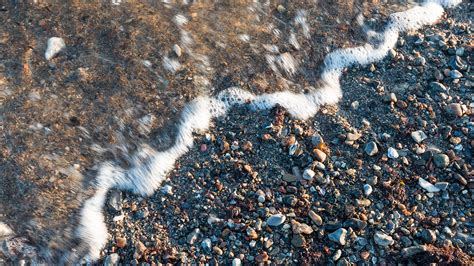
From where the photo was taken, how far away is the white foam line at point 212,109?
4.69 meters

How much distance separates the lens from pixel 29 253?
176 inches

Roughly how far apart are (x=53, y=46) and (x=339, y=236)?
11.4ft

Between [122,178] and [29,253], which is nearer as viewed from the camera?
[29,253]

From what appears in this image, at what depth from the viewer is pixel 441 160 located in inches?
196

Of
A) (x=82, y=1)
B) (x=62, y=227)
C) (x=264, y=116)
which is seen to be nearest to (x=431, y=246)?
(x=264, y=116)

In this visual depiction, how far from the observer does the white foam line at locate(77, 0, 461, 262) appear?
4688mm

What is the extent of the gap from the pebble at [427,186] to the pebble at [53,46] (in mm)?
3858

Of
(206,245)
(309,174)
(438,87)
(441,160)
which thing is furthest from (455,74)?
(206,245)

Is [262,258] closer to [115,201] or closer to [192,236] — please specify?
[192,236]

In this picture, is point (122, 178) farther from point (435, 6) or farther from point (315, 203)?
point (435, 6)

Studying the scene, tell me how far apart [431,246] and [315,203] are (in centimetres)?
104

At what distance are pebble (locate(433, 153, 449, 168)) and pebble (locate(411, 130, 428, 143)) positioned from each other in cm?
24

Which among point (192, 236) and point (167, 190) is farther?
point (167, 190)

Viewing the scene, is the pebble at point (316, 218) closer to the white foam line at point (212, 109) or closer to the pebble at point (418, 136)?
the white foam line at point (212, 109)
